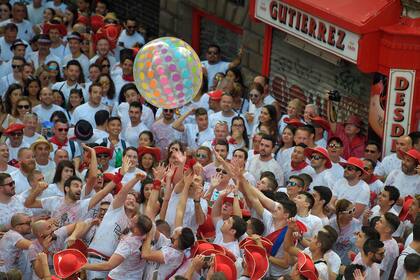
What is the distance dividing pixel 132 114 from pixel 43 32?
4612 mm

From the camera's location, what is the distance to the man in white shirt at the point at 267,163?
44.3 feet

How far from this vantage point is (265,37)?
17609 millimetres

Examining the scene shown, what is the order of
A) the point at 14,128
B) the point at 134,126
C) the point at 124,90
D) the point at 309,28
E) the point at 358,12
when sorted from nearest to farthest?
the point at 14,128 → the point at 358,12 → the point at 134,126 → the point at 309,28 → the point at 124,90

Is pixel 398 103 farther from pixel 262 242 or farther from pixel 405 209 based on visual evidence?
pixel 262 242

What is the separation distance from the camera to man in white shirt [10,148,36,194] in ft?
42.9

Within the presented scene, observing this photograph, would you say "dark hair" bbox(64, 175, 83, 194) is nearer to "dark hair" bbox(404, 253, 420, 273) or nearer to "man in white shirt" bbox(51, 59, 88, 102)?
"dark hair" bbox(404, 253, 420, 273)

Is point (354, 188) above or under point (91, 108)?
above

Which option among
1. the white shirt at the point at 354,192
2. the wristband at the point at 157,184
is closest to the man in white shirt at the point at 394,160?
the white shirt at the point at 354,192

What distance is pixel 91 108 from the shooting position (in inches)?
611

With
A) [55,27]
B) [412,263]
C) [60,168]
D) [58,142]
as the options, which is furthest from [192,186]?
[55,27]

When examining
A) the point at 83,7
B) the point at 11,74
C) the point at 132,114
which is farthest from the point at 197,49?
the point at 132,114

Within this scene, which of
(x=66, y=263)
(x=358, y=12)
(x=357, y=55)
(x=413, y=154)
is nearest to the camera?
(x=66, y=263)

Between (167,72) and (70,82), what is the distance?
4.90 m

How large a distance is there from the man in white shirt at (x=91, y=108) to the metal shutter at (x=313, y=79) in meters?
3.13
